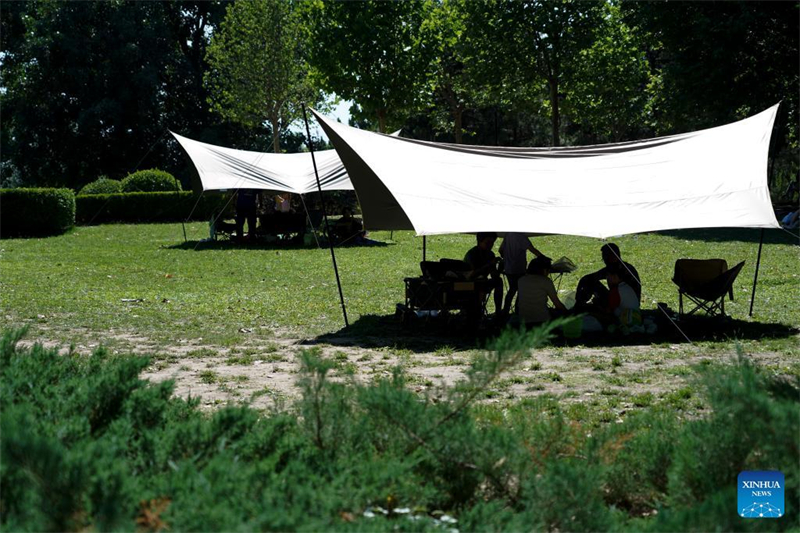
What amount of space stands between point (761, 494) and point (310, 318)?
7778mm

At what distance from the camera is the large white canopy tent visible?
971cm

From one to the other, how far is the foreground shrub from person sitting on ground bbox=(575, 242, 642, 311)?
5.08m

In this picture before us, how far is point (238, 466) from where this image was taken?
3846 mm

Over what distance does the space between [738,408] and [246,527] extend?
209 cm

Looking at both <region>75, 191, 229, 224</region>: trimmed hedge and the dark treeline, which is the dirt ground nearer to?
the dark treeline

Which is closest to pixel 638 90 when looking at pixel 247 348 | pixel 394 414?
pixel 247 348

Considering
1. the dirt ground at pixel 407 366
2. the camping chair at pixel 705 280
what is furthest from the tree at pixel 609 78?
the dirt ground at pixel 407 366

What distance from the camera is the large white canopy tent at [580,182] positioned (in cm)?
971

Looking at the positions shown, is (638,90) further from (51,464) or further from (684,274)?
(51,464)

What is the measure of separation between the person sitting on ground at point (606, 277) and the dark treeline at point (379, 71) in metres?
11.3

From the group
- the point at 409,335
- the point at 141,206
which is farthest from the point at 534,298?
the point at 141,206

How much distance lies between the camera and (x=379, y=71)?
98.5 feet

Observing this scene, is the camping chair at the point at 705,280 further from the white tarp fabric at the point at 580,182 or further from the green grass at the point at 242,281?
the white tarp fabric at the point at 580,182

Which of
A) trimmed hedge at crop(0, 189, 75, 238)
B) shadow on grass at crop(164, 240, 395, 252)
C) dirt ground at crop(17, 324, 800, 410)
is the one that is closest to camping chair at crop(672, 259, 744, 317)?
dirt ground at crop(17, 324, 800, 410)
